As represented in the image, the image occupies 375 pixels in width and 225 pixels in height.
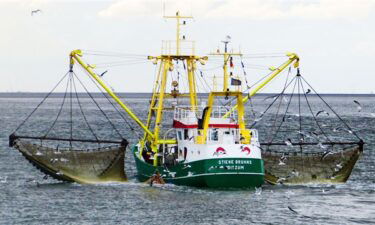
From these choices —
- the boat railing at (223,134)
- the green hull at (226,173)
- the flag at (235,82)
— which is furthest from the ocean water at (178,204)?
the flag at (235,82)

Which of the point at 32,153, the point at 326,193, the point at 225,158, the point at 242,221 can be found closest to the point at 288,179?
the point at 326,193

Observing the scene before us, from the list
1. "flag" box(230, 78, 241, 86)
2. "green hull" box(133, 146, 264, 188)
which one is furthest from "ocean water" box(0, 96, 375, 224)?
"flag" box(230, 78, 241, 86)

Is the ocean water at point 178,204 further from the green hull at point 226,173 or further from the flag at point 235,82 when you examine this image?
the flag at point 235,82

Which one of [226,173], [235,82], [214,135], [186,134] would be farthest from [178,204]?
[235,82]

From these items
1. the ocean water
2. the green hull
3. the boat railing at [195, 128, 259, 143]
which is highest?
the boat railing at [195, 128, 259, 143]

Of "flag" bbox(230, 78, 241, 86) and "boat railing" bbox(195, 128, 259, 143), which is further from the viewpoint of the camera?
"flag" bbox(230, 78, 241, 86)

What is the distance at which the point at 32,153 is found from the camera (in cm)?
5634

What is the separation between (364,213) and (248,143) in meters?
10.1

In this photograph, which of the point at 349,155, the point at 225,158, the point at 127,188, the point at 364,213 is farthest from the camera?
the point at 349,155

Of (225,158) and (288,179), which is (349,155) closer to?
(288,179)

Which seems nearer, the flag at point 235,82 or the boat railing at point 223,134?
the boat railing at point 223,134

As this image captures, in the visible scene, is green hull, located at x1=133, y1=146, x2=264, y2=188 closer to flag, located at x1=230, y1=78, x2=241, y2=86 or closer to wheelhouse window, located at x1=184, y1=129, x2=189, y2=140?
wheelhouse window, located at x1=184, y1=129, x2=189, y2=140

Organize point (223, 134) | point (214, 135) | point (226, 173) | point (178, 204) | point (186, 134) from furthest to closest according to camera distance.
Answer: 1. point (186, 134)
2. point (214, 135)
3. point (223, 134)
4. point (226, 173)
5. point (178, 204)

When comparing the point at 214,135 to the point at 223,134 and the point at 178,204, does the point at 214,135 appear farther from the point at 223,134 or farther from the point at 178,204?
the point at 178,204
